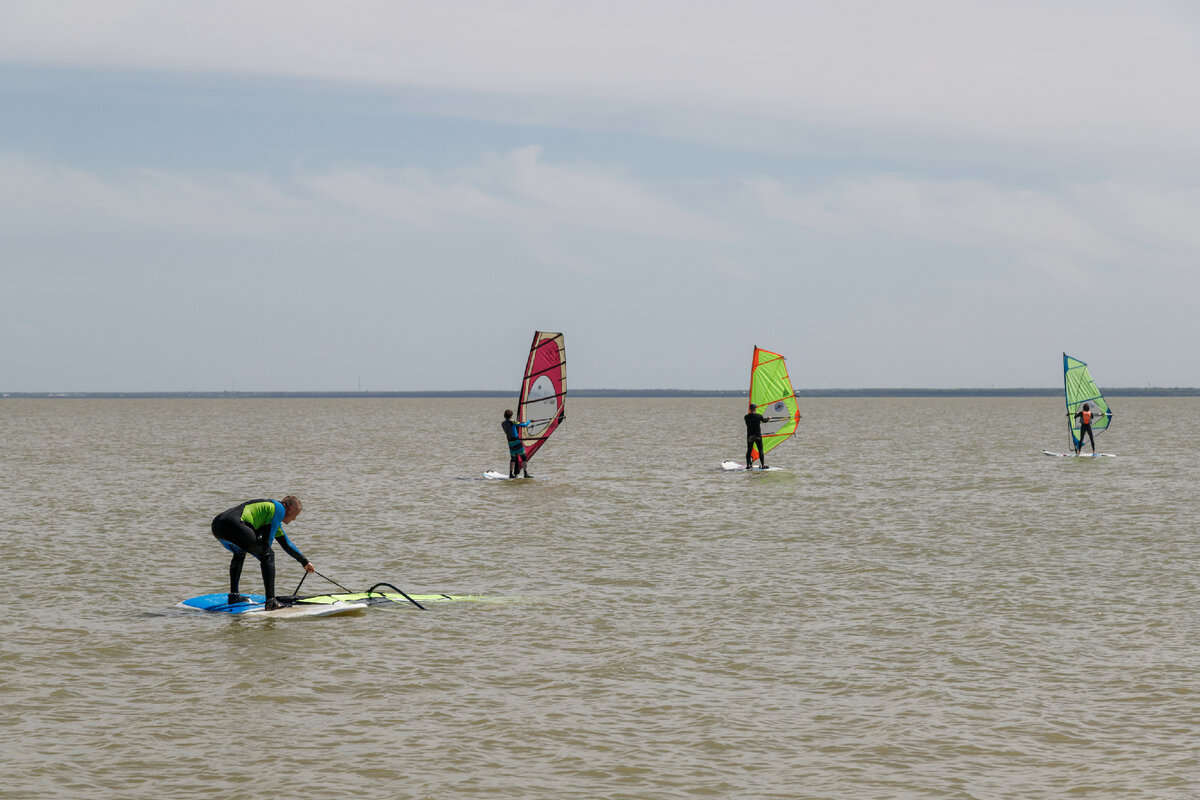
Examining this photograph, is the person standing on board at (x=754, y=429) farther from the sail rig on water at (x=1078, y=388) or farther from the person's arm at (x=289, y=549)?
the person's arm at (x=289, y=549)

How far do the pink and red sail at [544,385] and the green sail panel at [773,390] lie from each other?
487cm

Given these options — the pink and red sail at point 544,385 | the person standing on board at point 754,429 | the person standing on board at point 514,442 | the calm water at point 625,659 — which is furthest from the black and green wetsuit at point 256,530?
the person standing on board at point 754,429

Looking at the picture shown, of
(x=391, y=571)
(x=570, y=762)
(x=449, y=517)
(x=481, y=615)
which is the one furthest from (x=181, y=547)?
(x=570, y=762)

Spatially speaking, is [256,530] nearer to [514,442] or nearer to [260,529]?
[260,529]

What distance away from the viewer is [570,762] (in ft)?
22.6

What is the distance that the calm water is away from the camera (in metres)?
6.74

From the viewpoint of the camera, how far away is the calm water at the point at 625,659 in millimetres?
6738

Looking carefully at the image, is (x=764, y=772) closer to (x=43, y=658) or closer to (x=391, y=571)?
(x=43, y=658)

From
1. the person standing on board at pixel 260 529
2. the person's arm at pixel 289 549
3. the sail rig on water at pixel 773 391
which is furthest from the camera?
the sail rig on water at pixel 773 391

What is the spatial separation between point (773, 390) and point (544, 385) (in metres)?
5.94

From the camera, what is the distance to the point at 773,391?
28672mm

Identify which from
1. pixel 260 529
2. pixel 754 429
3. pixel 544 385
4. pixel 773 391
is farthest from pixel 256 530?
pixel 773 391

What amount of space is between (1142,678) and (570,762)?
4.26 meters

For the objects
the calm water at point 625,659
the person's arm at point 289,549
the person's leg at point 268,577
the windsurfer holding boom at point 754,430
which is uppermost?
the windsurfer holding boom at point 754,430
